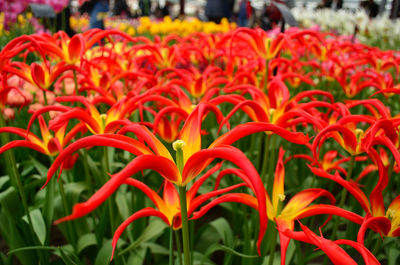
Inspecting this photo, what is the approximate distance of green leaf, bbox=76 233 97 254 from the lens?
4.49ft

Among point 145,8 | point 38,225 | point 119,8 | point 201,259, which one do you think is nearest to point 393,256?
point 201,259

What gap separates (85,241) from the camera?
4.57ft

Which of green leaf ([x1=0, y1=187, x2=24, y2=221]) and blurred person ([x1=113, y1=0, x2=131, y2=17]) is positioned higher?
blurred person ([x1=113, y1=0, x2=131, y2=17])

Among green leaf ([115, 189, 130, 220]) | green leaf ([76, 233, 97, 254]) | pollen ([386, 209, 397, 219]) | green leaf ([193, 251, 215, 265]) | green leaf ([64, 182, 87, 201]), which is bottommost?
green leaf ([193, 251, 215, 265])

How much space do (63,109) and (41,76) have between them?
318 millimetres

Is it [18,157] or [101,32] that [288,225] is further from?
[18,157]

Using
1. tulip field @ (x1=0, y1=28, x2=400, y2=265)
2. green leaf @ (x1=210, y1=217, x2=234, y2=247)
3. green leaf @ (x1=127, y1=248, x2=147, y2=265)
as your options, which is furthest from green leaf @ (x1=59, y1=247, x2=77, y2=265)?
green leaf @ (x1=210, y1=217, x2=234, y2=247)

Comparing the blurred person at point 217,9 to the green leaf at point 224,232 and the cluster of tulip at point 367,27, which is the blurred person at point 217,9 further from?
the green leaf at point 224,232

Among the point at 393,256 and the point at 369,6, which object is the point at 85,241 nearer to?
the point at 393,256

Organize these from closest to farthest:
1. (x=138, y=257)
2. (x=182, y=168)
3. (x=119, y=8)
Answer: (x=182, y=168) → (x=138, y=257) → (x=119, y=8)

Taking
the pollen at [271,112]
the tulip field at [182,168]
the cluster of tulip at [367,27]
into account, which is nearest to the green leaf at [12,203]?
the tulip field at [182,168]

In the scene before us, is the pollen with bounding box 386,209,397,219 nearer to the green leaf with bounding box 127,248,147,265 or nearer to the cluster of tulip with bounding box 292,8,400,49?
the green leaf with bounding box 127,248,147,265

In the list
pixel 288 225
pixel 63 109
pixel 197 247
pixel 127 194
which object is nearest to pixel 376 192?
pixel 288 225

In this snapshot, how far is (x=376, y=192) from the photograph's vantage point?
785 millimetres
